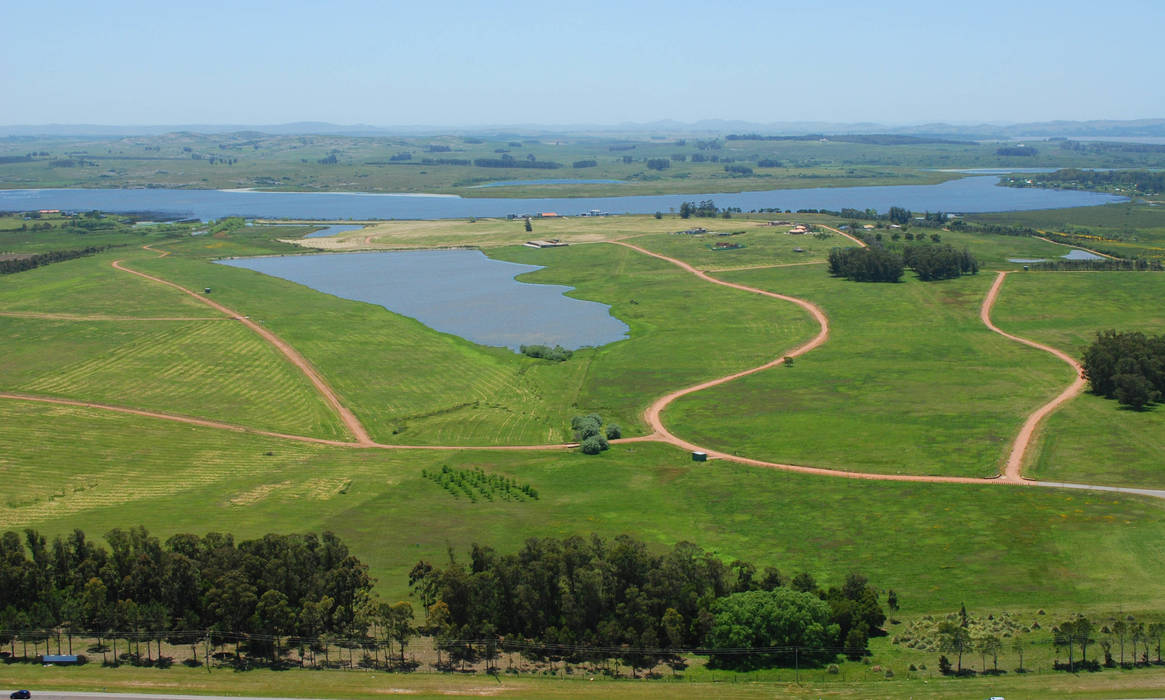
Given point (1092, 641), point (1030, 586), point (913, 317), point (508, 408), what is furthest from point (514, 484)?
point (913, 317)

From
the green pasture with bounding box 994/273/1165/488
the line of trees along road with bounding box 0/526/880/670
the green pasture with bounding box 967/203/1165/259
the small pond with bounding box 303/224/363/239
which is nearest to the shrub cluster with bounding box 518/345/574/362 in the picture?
the green pasture with bounding box 994/273/1165/488

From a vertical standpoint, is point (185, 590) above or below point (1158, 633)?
above

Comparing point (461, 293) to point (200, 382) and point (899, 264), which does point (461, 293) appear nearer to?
point (200, 382)

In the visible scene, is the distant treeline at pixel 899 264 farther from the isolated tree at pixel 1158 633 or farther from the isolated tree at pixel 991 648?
the isolated tree at pixel 991 648

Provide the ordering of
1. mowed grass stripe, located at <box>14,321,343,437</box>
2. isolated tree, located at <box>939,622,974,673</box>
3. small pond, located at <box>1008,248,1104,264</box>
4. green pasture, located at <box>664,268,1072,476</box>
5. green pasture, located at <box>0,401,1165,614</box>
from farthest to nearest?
small pond, located at <box>1008,248,1104,264</box> → mowed grass stripe, located at <box>14,321,343,437</box> → green pasture, located at <box>664,268,1072,476</box> → green pasture, located at <box>0,401,1165,614</box> → isolated tree, located at <box>939,622,974,673</box>

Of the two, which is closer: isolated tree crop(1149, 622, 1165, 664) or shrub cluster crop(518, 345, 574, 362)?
isolated tree crop(1149, 622, 1165, 664)

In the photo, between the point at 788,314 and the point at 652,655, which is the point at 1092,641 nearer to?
the point at 652,655

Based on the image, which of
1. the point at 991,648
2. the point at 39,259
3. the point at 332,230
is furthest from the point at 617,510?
the point at 332,230

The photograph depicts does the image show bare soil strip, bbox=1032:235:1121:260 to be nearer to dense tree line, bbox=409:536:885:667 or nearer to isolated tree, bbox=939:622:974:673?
dense tree line, bbox=409:536:885:667
